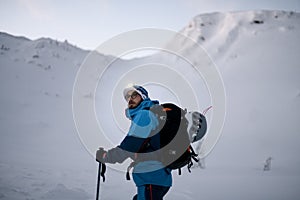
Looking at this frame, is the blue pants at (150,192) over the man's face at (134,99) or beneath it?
beneath

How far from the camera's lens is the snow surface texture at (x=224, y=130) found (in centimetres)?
598

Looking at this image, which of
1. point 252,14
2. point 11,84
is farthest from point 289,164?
point 252,14

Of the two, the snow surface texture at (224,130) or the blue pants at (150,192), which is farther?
the snow surface texture at (224,130)

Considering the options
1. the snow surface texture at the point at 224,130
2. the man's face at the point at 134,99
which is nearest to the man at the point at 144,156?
the man's face at the point at 134,99

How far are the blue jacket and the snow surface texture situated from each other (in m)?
2.93

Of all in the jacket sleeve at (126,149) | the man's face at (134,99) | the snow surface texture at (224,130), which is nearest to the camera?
the jacket sleeve at (126,149)

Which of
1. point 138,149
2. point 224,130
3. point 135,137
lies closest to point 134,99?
point 135,137

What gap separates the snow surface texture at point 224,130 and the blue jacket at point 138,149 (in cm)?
Answer: 293

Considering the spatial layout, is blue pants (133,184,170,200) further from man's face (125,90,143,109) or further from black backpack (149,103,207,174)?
man's face (125,90,143,109)

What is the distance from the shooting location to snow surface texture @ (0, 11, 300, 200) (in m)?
5.98

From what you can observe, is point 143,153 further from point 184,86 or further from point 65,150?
point 65,150

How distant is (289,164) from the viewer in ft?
31.1

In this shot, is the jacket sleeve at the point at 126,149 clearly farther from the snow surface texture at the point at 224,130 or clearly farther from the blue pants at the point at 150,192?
the snow surface texture at the point at 224,130


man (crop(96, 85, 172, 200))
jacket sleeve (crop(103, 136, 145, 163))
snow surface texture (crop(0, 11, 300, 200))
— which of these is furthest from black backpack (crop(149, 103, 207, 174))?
snow surface texture (crop(0, 11, 300, 200))
